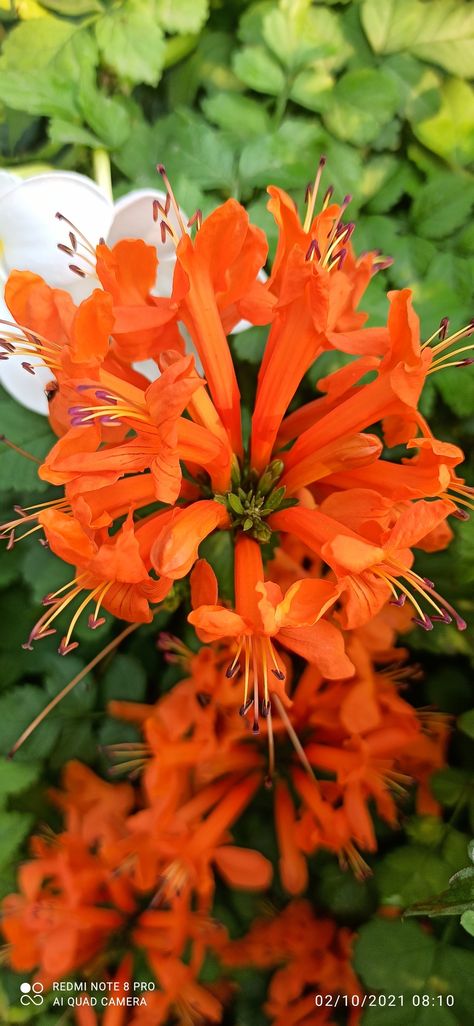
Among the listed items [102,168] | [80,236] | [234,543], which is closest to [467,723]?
[234,543]

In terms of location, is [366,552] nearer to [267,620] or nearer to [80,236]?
[267,620]

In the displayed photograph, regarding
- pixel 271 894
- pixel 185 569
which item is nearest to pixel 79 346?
pixel 185 569

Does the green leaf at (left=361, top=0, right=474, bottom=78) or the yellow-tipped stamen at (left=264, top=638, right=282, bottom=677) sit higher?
the green leaf at (left=361, top=0, right=474, bottom=78)

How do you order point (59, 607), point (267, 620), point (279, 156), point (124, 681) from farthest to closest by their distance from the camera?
point (124, 681) → point (279, 156) → point (59, 607) → point (267, 620)

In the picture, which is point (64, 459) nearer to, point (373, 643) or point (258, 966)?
point (373, 643)

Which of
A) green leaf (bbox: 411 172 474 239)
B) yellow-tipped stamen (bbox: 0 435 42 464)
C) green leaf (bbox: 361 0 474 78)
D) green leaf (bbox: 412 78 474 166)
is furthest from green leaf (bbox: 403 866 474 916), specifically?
green leaf (bbox: 361 0 474 78)

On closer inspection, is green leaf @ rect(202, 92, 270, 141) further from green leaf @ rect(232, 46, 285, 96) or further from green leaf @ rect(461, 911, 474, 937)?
green leaf @ rect(461, 911, 474, 937)

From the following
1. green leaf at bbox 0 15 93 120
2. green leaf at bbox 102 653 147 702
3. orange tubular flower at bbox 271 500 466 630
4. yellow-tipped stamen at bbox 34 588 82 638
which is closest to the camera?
orange tubular flower at bbox 271 500 466 630
